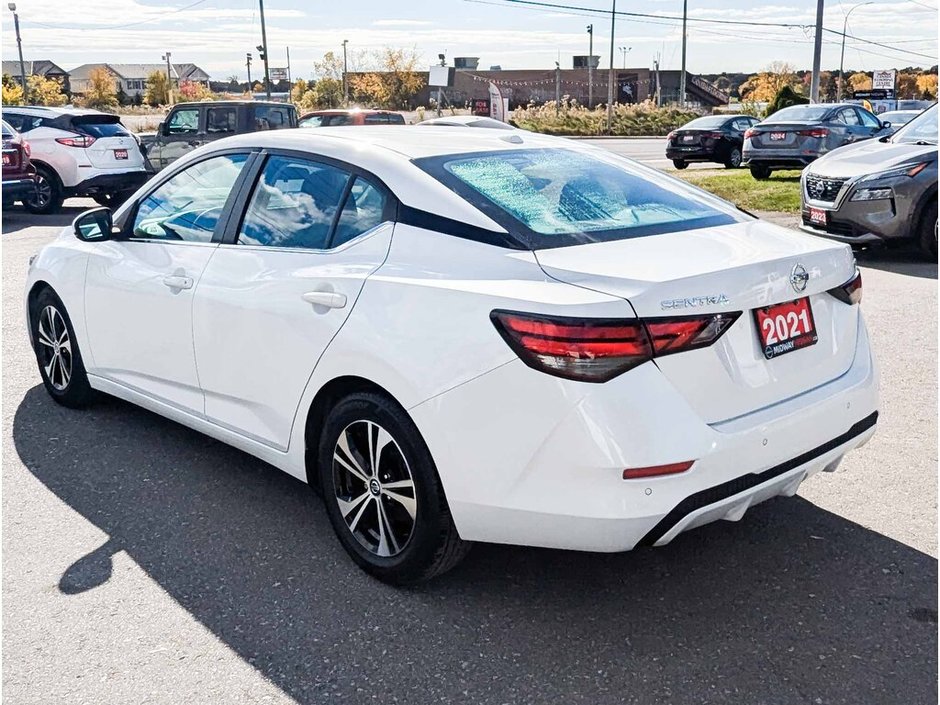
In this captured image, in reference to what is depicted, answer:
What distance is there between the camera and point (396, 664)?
9.84 ft

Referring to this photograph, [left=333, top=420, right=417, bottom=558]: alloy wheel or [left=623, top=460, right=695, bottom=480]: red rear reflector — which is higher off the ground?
[left=623, top=460, right=695, bottom=480]: red rear reflector

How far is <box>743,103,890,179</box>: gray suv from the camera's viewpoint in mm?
17328

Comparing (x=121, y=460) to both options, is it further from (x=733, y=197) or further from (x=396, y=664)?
(x=733, y=197)

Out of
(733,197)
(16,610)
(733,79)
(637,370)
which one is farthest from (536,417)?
(733,79)

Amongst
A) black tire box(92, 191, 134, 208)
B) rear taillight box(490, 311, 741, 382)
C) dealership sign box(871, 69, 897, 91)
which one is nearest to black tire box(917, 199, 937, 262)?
rear taillight box(490, 311, 741, 382)

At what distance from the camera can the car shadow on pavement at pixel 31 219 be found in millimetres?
14180

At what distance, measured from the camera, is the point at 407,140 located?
12.8ft

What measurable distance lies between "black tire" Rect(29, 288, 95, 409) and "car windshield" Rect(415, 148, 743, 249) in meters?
2.62

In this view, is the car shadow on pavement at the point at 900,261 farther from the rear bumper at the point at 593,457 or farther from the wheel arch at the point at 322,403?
the wheel arch at the point at 322,403

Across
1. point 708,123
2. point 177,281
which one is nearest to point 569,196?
point 177,281

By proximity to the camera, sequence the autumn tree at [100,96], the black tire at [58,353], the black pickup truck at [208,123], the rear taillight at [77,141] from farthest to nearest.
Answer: the autumn tree at [100,96]
the black pickup truck at [208,123]
the rear taillight at [77,141]
the black tire at [58,353]

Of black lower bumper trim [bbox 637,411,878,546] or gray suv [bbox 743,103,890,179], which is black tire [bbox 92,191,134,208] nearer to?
gray suv [bbox 743,103,890,179]

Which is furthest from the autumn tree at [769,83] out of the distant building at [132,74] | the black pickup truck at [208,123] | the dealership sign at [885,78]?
the distant building at [132,74]

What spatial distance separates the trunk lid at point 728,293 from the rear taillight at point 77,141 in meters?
14.1
